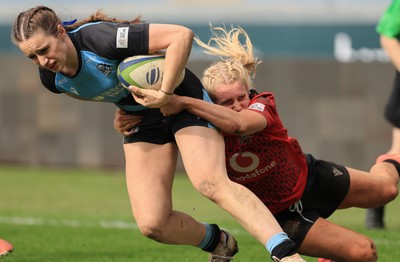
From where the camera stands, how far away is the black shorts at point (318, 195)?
6250 mm

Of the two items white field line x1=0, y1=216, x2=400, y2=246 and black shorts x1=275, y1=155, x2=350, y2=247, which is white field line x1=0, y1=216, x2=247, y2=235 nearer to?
white field line x1=0, y1=216, x2=400, y2=246

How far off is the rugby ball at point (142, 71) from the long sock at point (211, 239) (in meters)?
1.14

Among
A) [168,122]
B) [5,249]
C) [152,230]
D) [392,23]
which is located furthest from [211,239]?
[392,23]

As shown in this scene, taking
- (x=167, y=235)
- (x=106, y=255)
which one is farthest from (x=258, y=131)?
(x=106, y=255)

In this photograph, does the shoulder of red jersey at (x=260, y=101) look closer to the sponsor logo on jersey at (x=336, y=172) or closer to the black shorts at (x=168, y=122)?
the black shorts at (x=168, y=122)

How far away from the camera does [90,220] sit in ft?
32.4

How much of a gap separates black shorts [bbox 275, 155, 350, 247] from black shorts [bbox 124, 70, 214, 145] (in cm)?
88

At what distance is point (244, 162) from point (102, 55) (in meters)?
1.11

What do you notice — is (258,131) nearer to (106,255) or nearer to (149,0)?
(106,255)

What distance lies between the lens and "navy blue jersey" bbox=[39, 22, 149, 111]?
5.79 m

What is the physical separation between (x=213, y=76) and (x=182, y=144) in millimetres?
582

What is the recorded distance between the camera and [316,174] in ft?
21.0

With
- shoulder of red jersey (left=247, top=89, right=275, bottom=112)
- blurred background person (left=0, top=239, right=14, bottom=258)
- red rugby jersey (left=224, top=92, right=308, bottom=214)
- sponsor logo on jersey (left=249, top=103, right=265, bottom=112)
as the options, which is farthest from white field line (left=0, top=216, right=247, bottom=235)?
sponsor logo on jersey (left=249, top=103, right=265, bottom=112)

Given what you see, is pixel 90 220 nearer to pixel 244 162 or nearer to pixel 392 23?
pixel 392 23
